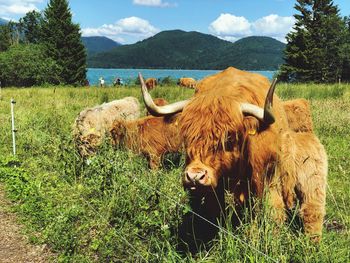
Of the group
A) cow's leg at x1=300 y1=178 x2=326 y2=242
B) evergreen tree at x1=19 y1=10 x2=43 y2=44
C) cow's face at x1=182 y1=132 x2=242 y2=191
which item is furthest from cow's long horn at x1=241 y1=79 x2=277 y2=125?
evergreen tree at x1=19 y1=10 x2=43 y2=44

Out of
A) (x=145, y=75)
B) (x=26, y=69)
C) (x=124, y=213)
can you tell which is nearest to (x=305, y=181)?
(x=124, y=213)

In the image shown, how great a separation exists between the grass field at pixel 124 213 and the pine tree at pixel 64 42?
123 ft

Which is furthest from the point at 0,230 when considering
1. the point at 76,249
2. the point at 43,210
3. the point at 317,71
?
the point at 317,71

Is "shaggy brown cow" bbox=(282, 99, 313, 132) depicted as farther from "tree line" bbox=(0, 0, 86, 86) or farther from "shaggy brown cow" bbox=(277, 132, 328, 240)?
"tree line" bbox=(0, 0, 86, 86)

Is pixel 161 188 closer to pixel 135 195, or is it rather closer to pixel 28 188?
pixel 135 195

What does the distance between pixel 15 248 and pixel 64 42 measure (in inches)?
1720

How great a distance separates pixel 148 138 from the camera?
8.27 meters

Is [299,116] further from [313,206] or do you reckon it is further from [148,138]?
[148,138]

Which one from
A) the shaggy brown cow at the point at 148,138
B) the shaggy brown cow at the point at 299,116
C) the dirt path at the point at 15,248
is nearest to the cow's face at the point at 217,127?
the shaggy brown cow at the point at 299,116

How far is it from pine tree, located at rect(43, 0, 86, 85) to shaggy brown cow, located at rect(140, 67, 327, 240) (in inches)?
1693

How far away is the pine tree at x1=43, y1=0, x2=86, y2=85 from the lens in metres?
45.8

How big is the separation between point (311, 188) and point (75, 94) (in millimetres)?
16934

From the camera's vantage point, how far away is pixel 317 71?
156 ft

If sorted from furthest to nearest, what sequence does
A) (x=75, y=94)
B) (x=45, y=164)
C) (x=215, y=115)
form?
(x=75, y=94) → (x=45, y=164) → (x=215, y=115)
